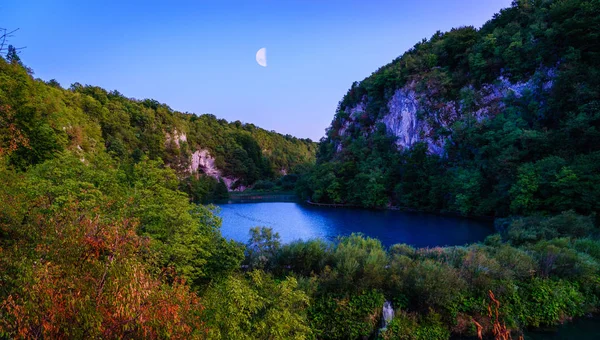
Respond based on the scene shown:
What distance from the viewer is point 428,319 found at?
14.0 m

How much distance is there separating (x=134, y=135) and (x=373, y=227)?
68.5 metres

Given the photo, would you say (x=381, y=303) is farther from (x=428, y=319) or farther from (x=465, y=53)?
(x=465, y=53)

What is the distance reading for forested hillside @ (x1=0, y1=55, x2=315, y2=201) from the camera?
2627 centimetres

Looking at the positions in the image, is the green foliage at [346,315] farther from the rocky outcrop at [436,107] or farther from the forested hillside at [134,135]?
the rocky outcrop at [436,107]

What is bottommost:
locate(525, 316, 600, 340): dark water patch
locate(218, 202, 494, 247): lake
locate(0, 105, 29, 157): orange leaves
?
locate(525, 316, 600, 340): dark water patch

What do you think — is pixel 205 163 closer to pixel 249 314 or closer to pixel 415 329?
pixel 415 329

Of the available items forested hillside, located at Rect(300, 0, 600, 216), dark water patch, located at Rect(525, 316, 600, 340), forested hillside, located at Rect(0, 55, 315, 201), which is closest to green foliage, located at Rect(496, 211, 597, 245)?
forested hillside, located at Rect(300, 0, 600, 216)

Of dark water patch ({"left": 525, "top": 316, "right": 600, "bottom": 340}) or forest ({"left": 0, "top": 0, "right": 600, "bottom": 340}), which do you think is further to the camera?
dark water patch ({"left": 525, "top": 316, "right": 600, "bottom": 340})

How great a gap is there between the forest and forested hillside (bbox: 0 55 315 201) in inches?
16.1

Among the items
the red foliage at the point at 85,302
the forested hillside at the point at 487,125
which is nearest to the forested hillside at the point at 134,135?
the red foliage at the point at 85,302

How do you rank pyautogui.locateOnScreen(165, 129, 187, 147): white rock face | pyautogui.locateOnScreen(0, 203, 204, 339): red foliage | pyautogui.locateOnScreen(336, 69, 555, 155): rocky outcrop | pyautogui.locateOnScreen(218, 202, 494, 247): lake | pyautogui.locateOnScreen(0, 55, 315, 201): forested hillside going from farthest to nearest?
1. pyautogui.locateOnScreen(165, 129, 187, 147): white rock face
2. pyautogui.locateOnScreen(336, 69, 555, 155): rocky outcrop
3. pyautogui.locateOnScreen(218, 202, 494, 247): lake
4. pyautogui.locateOnScreen(0, 55, 315, 201): forested hillside
5. pyautogui.locateOnScreen(0, 203, 204, 339): red foliage

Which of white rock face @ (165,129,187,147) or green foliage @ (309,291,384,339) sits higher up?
white rock face @ (165,129,187,147)

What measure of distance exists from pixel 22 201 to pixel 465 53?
206 feet

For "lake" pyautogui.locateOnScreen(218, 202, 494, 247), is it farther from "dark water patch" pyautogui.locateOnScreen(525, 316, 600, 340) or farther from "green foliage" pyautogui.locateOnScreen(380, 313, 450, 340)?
"green foliage" pyautogui.locateOnScreen(380, 313, 450, 340)
